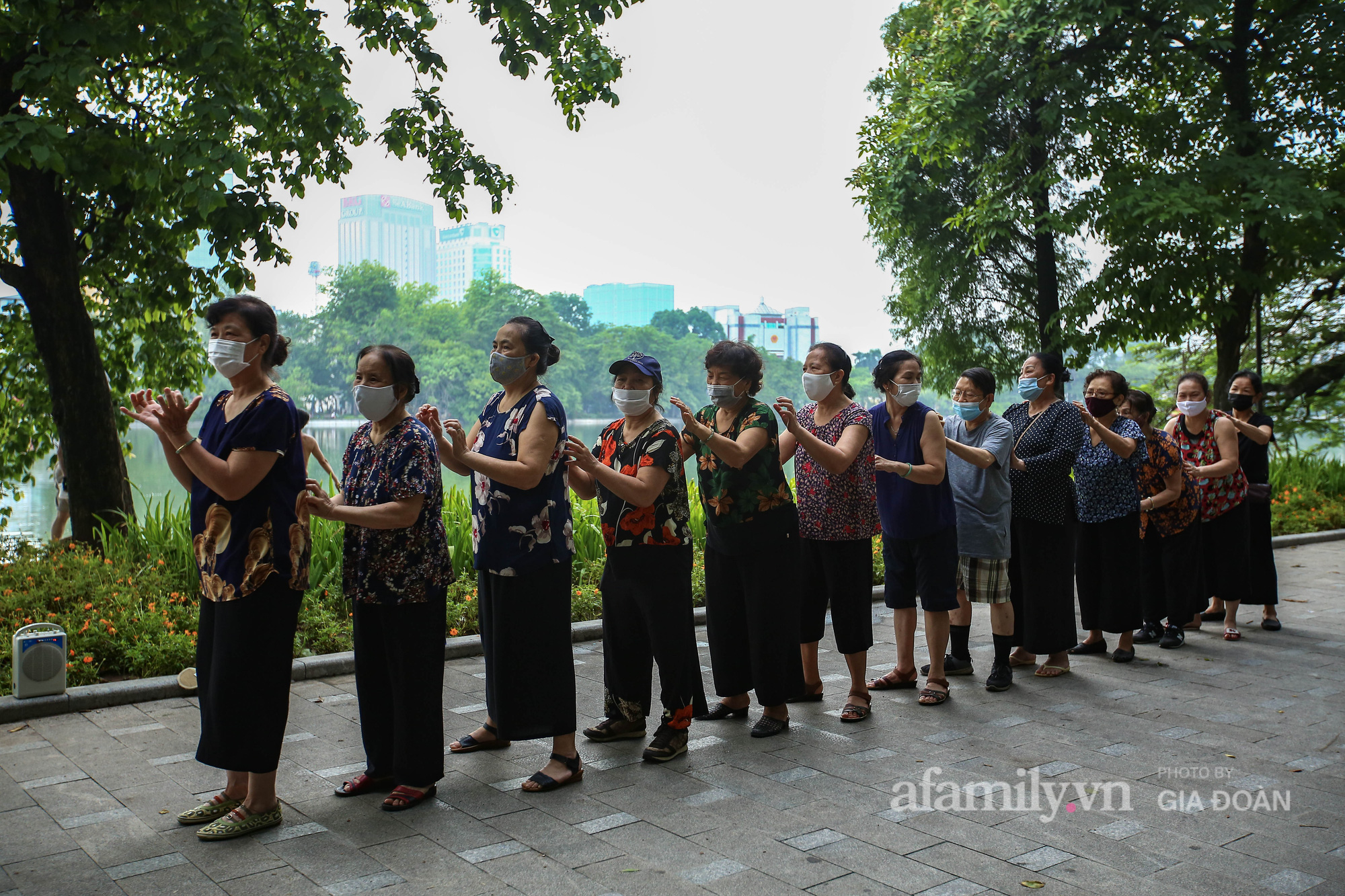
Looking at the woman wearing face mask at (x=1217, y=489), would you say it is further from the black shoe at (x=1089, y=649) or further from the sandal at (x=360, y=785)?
the sandal at (x=360, y=785)

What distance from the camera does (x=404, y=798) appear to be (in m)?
4.08

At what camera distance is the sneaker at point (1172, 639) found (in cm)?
702

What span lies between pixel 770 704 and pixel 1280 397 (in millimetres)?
16004

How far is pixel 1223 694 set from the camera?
5801mm

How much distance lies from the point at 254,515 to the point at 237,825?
108 centimetres

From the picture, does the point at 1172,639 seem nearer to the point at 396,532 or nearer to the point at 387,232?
the point at 396,532

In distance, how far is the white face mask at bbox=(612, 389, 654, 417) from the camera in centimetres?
454

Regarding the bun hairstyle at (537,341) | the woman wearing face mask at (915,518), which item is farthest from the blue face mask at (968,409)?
the bun hairstyle at (537,341)

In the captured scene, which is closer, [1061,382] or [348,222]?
[1061,382]

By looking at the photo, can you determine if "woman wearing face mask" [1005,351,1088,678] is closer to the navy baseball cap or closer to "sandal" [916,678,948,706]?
"sandal" [916,678,948,706]

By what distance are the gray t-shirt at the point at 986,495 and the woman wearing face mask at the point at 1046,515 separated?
0.17m

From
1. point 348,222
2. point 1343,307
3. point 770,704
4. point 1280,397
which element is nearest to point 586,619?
point 770,704

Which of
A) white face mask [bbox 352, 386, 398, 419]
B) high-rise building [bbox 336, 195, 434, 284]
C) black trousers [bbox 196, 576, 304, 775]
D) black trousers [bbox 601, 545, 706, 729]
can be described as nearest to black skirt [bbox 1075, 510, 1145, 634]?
black trousers [bbox 601, 545, 706, 729]

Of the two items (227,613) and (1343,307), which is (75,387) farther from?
(1343,307)
